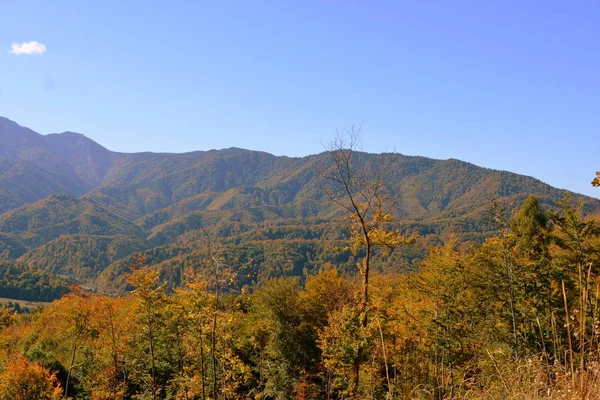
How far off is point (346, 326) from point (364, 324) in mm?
771

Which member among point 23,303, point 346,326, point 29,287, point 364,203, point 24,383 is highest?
point 364,203

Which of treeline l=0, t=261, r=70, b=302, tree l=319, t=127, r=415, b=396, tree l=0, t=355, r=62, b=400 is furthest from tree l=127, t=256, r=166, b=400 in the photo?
treeline l=0, t=261, r=70, b=302

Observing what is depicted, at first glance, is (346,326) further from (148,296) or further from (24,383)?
(24,383)

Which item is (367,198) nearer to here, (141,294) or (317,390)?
(141,294)

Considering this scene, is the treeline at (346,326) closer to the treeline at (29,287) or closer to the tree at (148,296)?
the tree at (148,296)

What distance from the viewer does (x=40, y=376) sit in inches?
963

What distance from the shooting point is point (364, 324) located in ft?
44.2

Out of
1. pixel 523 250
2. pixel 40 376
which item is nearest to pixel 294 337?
pixel 40 376

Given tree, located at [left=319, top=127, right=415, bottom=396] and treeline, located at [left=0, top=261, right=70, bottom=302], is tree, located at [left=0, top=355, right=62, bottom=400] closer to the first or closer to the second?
tree, located at [left=319, top=127, right=415, bottom=396]

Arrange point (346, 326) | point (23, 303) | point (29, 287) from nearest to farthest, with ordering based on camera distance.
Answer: point (346, 326) < point (23, 303) < point (29, 287)

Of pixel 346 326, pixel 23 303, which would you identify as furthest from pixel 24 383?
pixel 23 303

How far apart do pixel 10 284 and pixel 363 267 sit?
639ft

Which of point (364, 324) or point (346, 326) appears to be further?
point (364, 324)

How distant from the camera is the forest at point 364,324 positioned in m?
11.7
